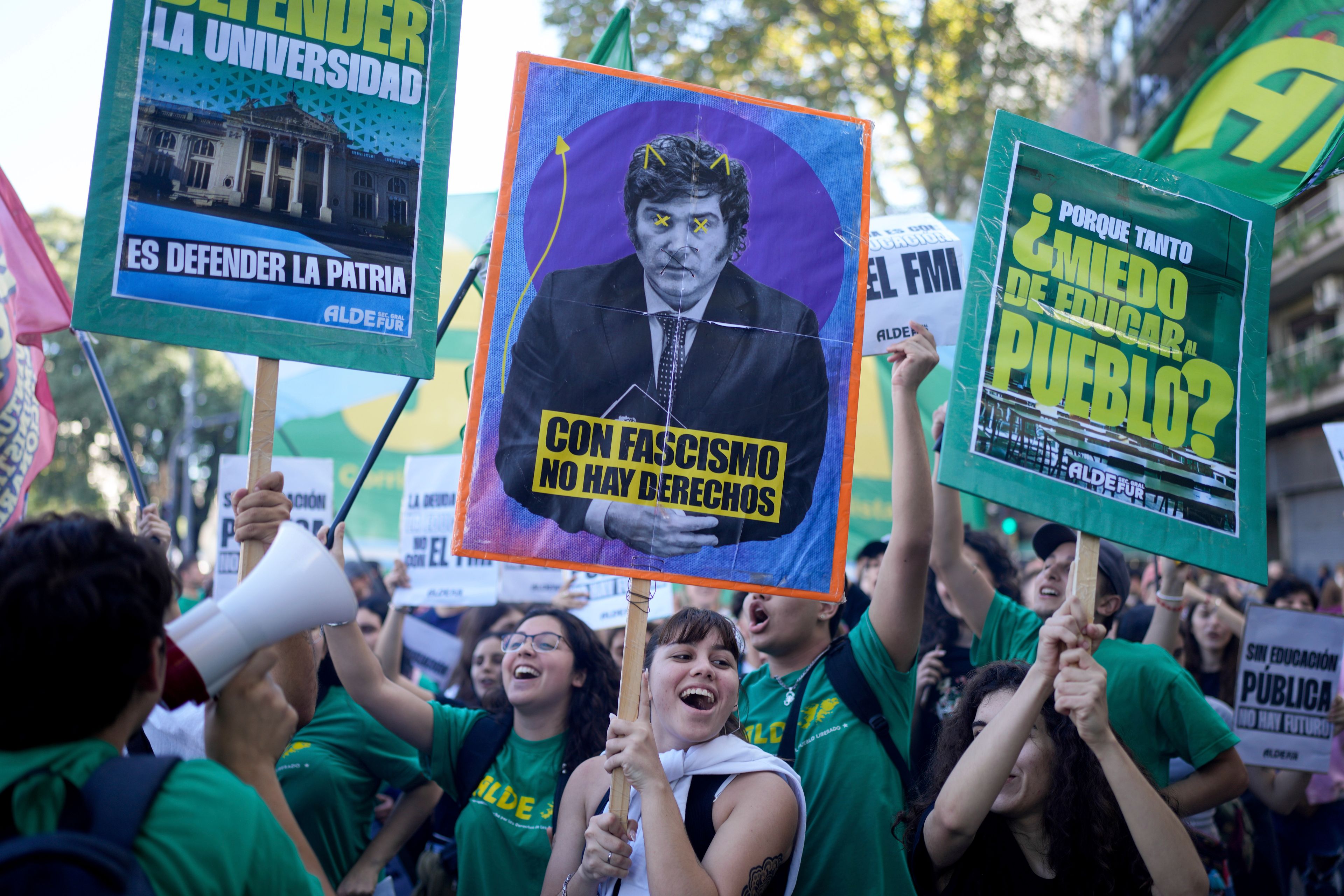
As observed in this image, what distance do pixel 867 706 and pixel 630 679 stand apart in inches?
33.2

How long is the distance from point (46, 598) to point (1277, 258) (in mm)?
24711

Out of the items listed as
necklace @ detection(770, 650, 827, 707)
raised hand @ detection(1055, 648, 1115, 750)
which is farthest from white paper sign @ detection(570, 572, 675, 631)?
raised hand @ detection(1055, 648, 1115, 750)

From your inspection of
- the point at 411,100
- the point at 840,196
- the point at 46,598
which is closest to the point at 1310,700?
the point at 840,196

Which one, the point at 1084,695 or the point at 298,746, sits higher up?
the point at 1084,695

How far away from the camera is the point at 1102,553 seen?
160 inches

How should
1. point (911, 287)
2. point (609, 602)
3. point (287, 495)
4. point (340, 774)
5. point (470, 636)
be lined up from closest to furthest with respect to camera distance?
1. point (340, 774)
2. point (911, 287)
3. point (287, 495)
4. point (609, 602)
5. point (470, 636)

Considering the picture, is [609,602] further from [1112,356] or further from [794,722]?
[1112,356]

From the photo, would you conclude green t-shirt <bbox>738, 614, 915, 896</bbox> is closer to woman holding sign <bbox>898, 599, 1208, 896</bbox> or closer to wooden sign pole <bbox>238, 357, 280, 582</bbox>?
woman holding sign <bbox>898, 599, 1208, 896</bbox>

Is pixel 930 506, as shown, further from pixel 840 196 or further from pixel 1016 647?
pixel 1016 647

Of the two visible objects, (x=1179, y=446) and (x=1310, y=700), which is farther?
(x=1310, y=700)

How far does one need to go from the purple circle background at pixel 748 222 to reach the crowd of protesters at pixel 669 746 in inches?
17.2

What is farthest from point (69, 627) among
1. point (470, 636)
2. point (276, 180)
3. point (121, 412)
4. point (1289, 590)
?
point (121, 412)

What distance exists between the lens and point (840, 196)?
303 cm

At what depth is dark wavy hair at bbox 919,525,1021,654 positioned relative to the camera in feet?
16.1
